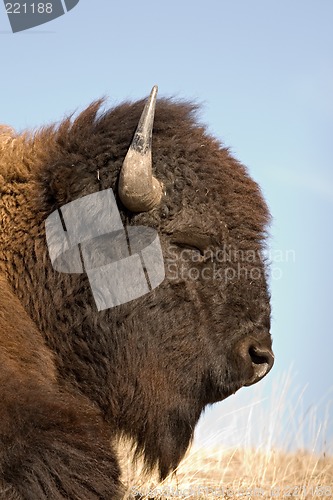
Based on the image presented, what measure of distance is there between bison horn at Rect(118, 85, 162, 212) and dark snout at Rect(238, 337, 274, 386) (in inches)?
39.5

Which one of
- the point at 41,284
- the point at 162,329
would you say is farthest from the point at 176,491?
the point at 41,284

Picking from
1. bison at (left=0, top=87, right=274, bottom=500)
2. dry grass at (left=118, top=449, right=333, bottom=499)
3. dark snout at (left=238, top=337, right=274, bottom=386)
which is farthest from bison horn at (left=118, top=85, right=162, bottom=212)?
dry grass at (left=118, top=449, right=333, bottom=499)

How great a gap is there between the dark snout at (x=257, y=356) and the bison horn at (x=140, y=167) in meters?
1.00

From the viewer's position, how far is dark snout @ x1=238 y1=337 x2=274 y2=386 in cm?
484

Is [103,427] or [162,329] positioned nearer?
[103,427]

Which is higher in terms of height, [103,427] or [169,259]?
[169,259]

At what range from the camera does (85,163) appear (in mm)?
4938

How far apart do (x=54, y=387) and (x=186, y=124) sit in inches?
70.5

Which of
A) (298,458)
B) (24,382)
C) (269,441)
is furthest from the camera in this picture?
(298,458)

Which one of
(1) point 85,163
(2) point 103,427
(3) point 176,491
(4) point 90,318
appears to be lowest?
(3) point 176,491

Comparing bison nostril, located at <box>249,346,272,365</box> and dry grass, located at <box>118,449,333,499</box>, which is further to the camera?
dry grass, located at <box>118,449,333,499</box>

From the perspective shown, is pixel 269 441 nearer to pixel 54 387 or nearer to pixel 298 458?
pixel 298 458

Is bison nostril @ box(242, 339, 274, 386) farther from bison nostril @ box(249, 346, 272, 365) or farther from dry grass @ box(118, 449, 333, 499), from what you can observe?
dry grass @ box(118, 449, 333, 499)

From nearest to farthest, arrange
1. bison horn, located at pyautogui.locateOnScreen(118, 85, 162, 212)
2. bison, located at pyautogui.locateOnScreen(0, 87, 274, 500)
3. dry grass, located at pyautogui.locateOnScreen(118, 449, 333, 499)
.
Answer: bison horn, located at pyautogui.locateOnScreen(118, 85, 162, 212) → bison, located at pyautogui.locateOnScreen(0, 87, 274, 500) → dry grass, located at pyautogui.locateOnScreen(118, 449, 333, 499)
